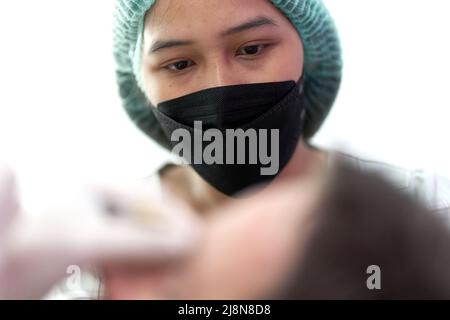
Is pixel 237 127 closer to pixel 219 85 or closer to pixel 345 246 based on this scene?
pixel 219 85

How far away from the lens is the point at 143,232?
59cm

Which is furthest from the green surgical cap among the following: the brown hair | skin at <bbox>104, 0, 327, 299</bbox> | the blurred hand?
the brown hair

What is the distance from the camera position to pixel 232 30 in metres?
0.88

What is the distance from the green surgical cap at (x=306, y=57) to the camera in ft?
3.09

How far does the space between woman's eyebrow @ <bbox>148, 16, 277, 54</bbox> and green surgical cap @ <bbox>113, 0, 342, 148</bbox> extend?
0.04m

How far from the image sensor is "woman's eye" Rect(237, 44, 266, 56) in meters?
0.91

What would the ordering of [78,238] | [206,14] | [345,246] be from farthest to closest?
[206,14], [78,238], [345,246]

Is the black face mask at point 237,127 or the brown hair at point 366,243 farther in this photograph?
the black face mask at point 237,127

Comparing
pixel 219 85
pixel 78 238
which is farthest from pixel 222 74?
pixel 78 238

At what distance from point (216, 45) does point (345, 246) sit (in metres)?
0.51

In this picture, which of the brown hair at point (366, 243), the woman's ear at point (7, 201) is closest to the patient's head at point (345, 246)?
the brown hair at point (366, 243)

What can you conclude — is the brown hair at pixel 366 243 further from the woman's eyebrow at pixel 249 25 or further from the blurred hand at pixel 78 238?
the woman's eyebrow at pixel 249 25

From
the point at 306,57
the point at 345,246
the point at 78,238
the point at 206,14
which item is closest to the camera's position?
the point at 345,246

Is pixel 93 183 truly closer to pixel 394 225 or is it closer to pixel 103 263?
pixel 103 263
